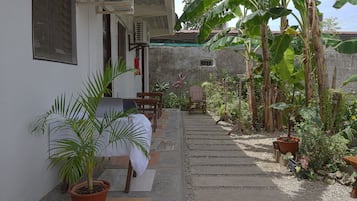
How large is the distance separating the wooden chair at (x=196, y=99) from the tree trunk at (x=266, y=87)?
10.7ft

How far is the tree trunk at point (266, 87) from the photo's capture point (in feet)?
21.4

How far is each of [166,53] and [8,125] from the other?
32.2 ft

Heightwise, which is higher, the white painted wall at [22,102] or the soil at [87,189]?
the white painted wall at [22,102]

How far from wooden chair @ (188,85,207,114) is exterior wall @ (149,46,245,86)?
65.3 inches

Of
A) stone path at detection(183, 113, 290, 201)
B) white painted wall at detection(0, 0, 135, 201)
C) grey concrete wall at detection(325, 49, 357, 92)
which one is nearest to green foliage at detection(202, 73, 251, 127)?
stone path at detection(183, 113, 290, 201)

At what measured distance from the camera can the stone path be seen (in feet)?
11.6

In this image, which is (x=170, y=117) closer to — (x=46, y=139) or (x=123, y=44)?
(x=123, y=44)

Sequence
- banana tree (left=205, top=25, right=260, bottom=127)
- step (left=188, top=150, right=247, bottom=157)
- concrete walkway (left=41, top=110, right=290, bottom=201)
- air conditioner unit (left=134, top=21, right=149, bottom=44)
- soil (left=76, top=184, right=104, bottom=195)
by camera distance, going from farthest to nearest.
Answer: air conditioner unit (left=134, top=21, right=149, bottom=44), banana tree (left=205, top=25, right=260, bottom=127), step (left=188, top=150, right=247, bottom=157), concrete walkway (left=41, top=110, right=290, bottom=201), soil (left=76, top=184, right=104, bottom=195)

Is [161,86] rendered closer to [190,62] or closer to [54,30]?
[190,62]

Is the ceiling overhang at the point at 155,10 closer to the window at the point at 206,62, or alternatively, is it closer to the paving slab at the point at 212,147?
the window at the point at 206,62

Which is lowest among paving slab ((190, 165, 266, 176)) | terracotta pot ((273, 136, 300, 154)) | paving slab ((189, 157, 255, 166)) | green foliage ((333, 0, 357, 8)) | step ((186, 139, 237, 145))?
paving slab ((190, 165, 266, 176))

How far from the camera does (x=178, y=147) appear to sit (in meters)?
4.93

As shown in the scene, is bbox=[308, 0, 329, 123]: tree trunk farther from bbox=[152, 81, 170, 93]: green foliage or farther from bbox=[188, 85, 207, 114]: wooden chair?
bbox=[152, 81, 170, 93]: green foliage

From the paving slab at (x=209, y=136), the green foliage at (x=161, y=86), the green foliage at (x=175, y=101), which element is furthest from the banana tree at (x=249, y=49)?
the green foliage at (x=161, y=86)
